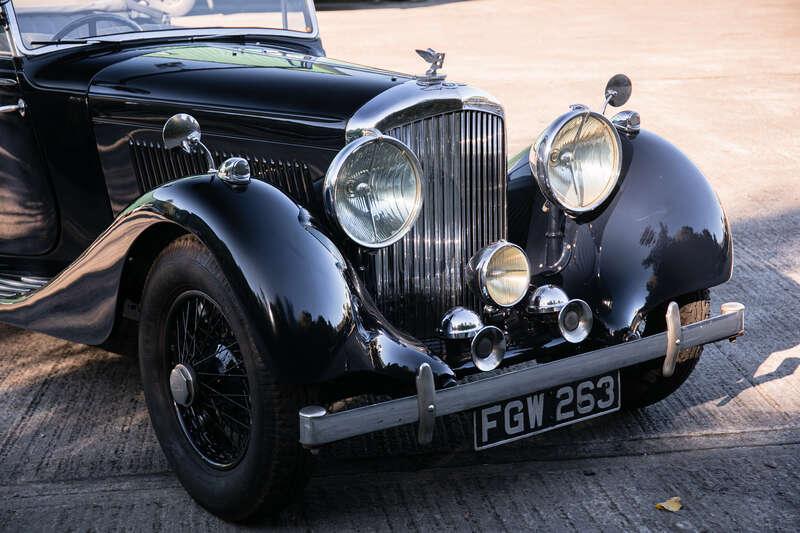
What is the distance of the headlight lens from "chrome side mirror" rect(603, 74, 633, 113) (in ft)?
2.75

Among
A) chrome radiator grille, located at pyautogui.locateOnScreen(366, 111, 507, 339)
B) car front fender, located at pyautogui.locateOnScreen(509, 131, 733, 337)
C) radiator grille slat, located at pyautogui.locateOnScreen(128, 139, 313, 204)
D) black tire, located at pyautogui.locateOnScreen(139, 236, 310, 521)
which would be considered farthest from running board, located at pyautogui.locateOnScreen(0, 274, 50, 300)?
car front fender, located at pyautogui.locateOnScreen(509, 131, 733, 337)

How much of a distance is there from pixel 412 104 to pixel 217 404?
1.04 meters

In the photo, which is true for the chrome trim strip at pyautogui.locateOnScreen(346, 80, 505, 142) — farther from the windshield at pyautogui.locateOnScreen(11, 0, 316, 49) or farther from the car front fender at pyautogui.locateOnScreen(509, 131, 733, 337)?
the windshield at pyautogui.locateOnScreen(11, 0, 316, 49)

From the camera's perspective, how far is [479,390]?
8.88 ft

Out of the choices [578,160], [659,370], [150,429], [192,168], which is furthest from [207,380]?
[659,370]

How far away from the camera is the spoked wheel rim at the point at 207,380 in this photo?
2902 mm

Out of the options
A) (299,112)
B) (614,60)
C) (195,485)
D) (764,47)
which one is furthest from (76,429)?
(764,47)

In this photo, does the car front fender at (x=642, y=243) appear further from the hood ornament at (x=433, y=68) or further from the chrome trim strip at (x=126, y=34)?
the chrome trim strip at (x=126, y=34)

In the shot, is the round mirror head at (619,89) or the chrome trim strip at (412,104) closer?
the chrome trim strip at (412,104)

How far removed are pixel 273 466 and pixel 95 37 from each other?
2.04 metres

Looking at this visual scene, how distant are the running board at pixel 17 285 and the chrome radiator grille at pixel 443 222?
1409 mm

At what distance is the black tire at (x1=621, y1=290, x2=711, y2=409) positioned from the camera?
→ 3.36 meters

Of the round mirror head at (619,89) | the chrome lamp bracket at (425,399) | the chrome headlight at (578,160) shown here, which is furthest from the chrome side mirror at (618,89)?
the chrome lamp bracket at (425,399)

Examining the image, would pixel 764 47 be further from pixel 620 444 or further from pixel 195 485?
pixel 195 485
